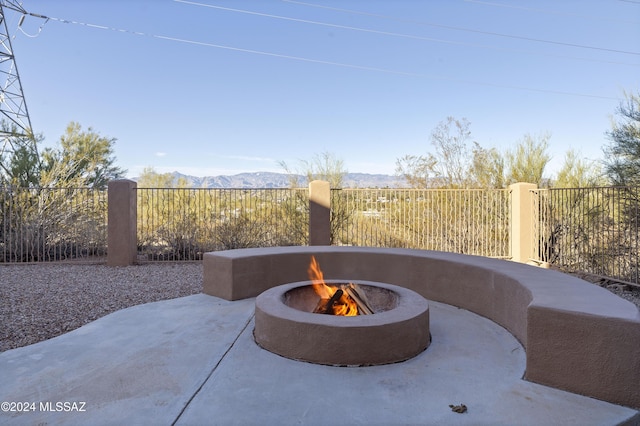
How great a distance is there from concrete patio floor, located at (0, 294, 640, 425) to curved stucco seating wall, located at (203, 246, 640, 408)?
0.53 feet

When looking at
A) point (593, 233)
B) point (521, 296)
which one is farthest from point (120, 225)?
point (593, 233)

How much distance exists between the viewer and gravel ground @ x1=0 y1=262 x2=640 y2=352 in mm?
4449

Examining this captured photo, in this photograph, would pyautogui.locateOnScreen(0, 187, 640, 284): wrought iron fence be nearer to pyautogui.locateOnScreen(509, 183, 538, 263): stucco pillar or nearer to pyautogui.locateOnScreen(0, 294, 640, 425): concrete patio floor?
pyautogui.locateOnScreen(509, 183, 538, 263): stucco pillar

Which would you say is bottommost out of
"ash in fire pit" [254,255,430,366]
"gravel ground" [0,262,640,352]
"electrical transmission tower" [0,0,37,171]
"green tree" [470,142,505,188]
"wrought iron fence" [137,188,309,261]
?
"gravel ground" [0,262,640,352]

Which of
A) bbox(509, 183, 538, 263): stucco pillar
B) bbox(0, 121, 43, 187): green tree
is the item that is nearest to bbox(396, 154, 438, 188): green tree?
bbox(509, 183, 538, 263): stucco pillar

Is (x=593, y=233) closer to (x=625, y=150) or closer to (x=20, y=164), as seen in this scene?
(x=625, y=150)

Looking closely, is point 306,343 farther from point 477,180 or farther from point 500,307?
point 477,180

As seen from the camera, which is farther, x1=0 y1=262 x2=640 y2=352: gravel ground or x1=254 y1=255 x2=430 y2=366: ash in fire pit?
x1=0 y1=262 x2=640 y2=352: gravel ground

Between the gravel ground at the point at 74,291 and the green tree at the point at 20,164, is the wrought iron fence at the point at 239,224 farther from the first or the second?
the green tree at the point at 20,164

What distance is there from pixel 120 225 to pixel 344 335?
775cm

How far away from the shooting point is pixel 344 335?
302 centimetres

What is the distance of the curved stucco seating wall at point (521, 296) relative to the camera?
2367mm

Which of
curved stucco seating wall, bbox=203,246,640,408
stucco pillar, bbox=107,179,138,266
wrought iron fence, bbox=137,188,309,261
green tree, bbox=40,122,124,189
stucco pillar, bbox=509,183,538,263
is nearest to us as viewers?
curved stucco seating wall, bbox=203,246,640,408

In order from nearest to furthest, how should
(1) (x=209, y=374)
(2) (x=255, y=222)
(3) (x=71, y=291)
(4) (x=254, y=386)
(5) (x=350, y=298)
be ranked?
(4) (x=254, y=386) < (1) (x=209, y=374) < (5) (x=350, y=298) < (3) (x=71, y=291) < (2) (x=255, y=222)
